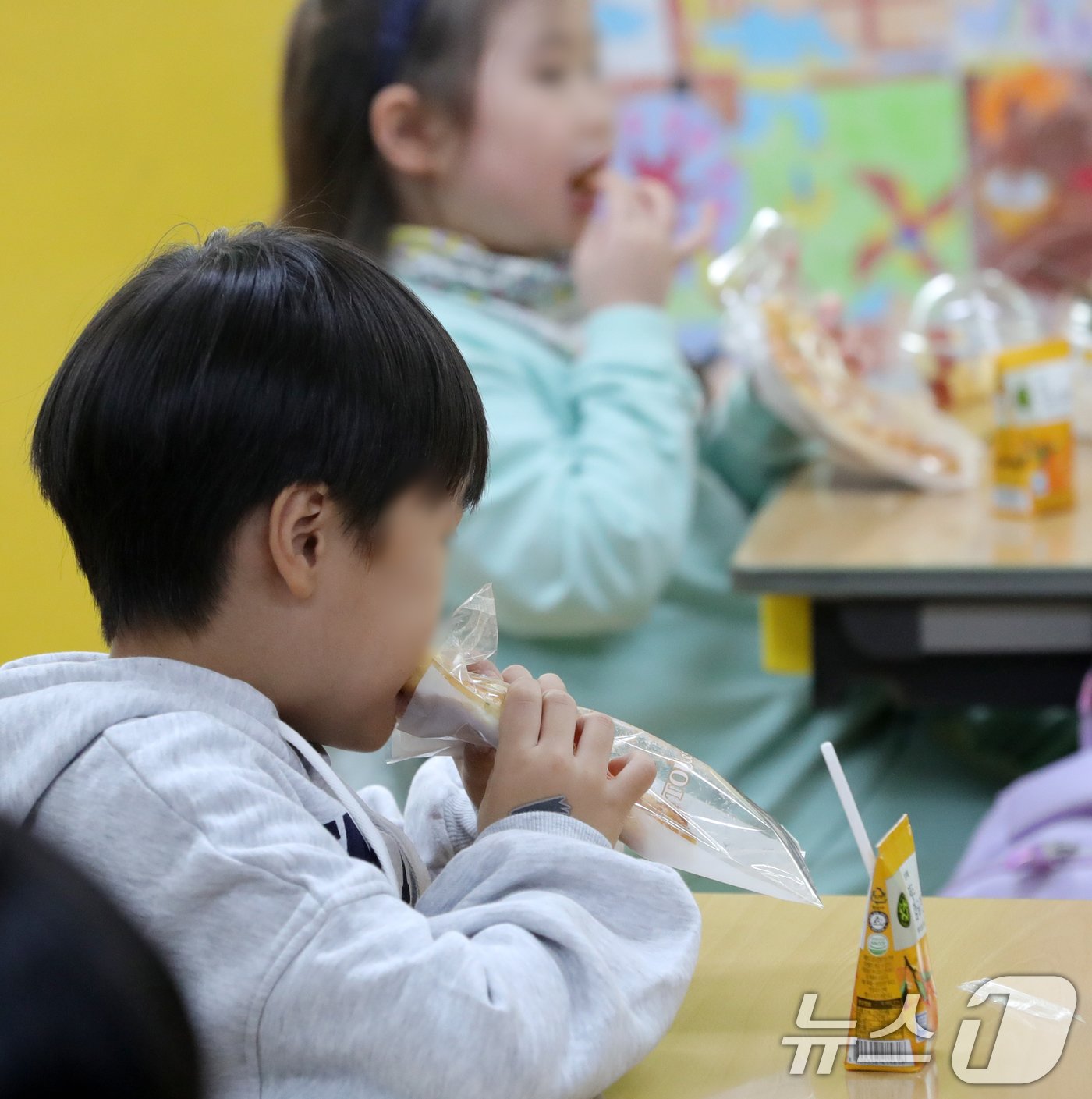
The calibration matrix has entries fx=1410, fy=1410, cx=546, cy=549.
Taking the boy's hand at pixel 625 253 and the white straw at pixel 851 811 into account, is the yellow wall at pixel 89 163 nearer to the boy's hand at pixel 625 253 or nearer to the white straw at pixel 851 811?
the boy's hand at pixel 625 253

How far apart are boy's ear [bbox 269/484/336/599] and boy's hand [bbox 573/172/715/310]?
0.97 m

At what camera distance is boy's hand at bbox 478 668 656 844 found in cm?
60

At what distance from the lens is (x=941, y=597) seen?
4.19 feet

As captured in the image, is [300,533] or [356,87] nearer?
[300,533]

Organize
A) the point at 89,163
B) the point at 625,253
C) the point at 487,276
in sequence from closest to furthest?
the point at 487,276
the point at 625,253
the point at 89,163

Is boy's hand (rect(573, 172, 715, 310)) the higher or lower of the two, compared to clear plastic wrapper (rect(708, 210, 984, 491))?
higher

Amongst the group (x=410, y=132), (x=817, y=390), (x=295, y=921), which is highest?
(x=410, y=132)

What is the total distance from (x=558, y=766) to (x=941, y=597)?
760 mm

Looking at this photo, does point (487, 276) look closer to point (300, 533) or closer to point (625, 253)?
point (625, 253)

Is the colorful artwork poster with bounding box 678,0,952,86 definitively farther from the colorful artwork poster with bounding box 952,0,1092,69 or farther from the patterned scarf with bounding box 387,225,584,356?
the patterned scarf with bounding box 387,225,584,356

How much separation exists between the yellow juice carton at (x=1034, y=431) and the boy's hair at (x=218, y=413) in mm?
1007

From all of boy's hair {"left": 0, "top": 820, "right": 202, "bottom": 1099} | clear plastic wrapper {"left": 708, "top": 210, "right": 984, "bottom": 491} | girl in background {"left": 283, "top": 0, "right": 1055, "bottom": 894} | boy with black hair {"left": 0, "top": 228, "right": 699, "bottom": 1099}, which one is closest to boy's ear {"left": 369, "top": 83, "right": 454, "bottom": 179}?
girl in background {"left": 283, "top": 0, "right": 1055, "bottom": 894}

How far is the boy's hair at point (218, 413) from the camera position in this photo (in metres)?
0.55

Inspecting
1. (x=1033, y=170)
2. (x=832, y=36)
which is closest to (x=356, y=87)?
(x=832, y=36)
